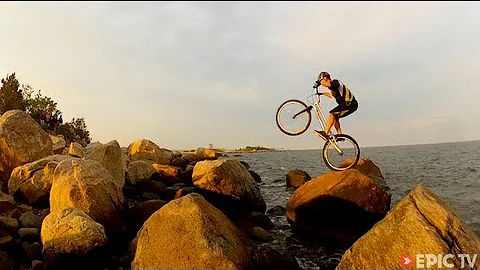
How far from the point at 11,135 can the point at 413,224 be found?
1648cm

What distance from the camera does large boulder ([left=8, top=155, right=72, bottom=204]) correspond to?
46.1 ft

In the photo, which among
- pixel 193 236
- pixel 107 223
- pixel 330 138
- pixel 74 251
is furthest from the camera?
pixel 330 138

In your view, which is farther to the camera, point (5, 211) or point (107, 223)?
point (5, 211)

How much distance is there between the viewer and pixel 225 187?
15328 millimetres

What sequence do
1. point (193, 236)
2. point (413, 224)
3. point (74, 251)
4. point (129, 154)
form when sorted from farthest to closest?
point (129, 154) → point (74, 251) → point (193, 236) → point (413, 224)

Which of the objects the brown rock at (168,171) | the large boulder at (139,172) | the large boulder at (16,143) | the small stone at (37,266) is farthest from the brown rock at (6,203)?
the brown rock at (168,171)

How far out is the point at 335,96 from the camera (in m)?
13.1

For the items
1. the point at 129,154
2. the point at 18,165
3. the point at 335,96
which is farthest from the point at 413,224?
the point at 129,154

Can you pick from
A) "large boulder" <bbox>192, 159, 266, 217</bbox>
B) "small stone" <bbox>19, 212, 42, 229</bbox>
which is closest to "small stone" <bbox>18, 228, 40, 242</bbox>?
"small stone" <bbox>19, 212, 42, 229</bbox>

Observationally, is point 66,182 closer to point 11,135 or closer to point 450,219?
point 11,135

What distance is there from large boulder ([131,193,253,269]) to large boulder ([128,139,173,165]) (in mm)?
19468

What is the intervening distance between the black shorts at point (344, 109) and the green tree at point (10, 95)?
114 feet

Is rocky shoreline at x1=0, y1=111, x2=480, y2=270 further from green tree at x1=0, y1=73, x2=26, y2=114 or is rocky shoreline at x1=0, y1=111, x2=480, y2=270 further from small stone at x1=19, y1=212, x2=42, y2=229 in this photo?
green tree at x1=0, y1=73, x2=26, y2=114

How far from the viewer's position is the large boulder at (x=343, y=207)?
1263 centimetres
